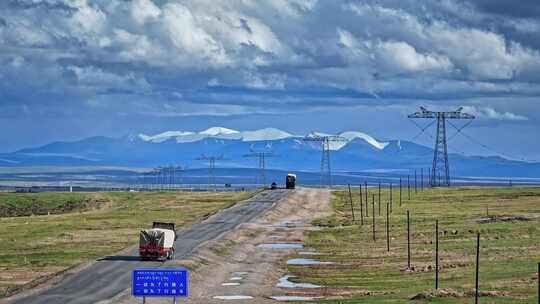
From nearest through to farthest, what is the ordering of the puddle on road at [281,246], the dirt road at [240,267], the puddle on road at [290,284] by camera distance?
the dirt road at [240,267] < the puddle on road at [290,284] < the puddle on road at [281,246]

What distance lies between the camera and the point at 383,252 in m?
131

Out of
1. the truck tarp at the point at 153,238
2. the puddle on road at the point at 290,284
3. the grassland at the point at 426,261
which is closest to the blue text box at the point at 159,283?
the grassland at the point at 426,261

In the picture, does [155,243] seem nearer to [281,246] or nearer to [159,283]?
[281,246]

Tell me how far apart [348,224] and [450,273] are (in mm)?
79337

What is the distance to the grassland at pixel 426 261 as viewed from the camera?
86438mm

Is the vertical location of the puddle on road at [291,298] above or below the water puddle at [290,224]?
below

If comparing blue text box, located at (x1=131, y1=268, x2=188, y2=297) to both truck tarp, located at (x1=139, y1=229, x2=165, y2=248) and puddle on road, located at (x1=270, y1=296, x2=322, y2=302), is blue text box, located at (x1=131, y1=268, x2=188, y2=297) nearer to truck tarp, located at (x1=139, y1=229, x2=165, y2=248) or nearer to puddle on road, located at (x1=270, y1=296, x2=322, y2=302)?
puddle on road, located at (x1=270, y1=296, x2=322, y2=302)

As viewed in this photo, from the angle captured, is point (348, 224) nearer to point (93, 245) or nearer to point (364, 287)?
point (93, 245)

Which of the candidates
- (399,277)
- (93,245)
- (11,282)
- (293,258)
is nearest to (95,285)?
(11,282)

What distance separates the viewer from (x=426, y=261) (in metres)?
116

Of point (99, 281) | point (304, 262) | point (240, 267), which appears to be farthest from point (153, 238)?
point (304, 262)

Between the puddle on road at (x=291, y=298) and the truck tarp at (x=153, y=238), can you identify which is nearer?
the puddle on road at (x=291, y=298)

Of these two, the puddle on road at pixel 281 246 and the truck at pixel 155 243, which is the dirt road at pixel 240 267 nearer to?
the puddle on road at pixel 281 246

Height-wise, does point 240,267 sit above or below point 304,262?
below
